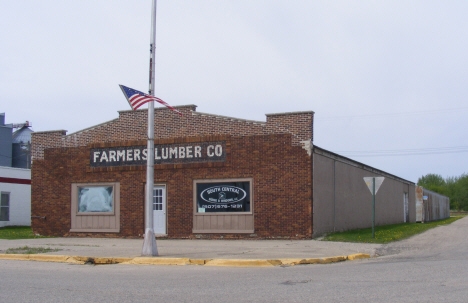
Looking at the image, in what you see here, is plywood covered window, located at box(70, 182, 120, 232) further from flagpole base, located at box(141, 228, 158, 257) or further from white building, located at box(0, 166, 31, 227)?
white building, located at box(0, 166, 31, 227)

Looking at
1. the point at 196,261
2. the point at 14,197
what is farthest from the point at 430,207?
the point at 196,261

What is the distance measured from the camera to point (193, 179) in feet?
66.6

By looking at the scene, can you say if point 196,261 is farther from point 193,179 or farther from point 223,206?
point 193,179

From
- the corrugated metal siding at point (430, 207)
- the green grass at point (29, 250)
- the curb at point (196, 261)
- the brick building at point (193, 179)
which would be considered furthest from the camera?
the corrugated metal siding at point (430, 207)

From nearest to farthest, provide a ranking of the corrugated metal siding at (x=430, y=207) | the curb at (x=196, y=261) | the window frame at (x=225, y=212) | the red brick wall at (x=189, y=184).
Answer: the curb at (x=196, y=261) < the red brick wall at (x=189, y=184) < the window frame at (x=225, y=212) < the corrugated metal siding at (x=430, y=207)

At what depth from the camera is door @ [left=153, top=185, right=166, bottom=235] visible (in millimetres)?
20766

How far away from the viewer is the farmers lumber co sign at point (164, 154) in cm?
2009

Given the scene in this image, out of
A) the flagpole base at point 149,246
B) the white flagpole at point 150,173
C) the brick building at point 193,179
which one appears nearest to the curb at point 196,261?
the flagpole base at point 149,246

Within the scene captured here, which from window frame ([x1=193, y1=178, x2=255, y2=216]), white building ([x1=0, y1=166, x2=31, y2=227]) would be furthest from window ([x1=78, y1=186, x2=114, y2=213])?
white building ([x1=0, y1=166, x2=31, y2=227])

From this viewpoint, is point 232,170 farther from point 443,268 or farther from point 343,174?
point 443,268

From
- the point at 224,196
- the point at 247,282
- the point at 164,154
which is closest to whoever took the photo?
the point at 247,282

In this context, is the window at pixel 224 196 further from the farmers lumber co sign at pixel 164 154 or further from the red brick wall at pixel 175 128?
the red brick wall at pixel 175 128

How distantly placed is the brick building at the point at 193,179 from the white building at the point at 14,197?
10989 millimetres

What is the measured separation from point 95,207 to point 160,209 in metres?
3.10
